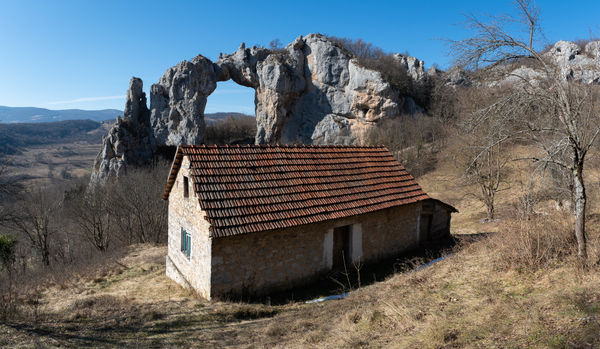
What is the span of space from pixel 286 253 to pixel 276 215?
1.34 metres

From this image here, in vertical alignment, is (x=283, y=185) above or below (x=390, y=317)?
above

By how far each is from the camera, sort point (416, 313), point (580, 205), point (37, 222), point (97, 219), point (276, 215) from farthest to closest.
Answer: point (97, 219)
point (37, 222)
point (276, 215)
point (416, 313)
point (580, 205)

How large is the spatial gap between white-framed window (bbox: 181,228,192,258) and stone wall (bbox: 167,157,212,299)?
139mm

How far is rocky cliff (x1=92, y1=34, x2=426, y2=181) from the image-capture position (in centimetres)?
4647

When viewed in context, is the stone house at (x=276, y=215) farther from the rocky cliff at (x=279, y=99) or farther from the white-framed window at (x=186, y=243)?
the rocky cliff at (x=279, y=99)

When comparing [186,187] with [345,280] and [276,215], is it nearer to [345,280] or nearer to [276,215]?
[276,215]

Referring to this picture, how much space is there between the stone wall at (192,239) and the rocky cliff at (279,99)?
34937 mm

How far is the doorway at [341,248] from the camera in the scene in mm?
12281

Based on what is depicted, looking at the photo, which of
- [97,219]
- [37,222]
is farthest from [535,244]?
[37,222]

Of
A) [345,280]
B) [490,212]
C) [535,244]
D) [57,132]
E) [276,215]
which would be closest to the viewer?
[535,244]

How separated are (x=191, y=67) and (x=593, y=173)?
1848 inches

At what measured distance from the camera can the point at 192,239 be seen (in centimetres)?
1096

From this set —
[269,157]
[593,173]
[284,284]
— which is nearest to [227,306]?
[284,284]

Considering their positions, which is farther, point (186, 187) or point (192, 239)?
point (186, 187)
